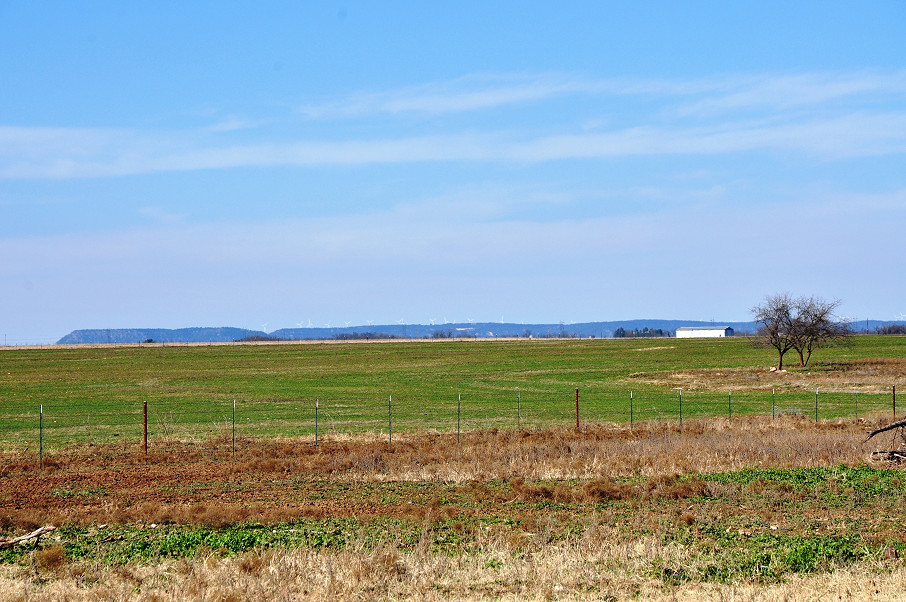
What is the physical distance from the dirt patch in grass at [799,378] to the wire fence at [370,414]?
431cm

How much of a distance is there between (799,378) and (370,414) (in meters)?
39.9

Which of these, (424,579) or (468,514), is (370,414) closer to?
(468,514)

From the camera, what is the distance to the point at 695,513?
16109 millimetres

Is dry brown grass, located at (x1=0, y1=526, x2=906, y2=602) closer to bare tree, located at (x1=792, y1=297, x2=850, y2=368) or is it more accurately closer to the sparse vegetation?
the sparse vegetation

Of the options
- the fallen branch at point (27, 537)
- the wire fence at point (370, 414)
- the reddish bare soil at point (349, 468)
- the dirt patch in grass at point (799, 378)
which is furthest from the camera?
the dirt patch in grass at point (799, 378)

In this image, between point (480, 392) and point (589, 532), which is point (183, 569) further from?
point (480, 392)

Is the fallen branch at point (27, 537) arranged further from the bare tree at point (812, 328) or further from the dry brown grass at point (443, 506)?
the bare tree at point (812, 328)

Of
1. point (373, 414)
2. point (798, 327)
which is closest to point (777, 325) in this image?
point (798, 327)

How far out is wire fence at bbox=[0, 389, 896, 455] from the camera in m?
34.1

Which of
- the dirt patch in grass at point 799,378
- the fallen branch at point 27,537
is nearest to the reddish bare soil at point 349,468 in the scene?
the fallen branch at point 27,537

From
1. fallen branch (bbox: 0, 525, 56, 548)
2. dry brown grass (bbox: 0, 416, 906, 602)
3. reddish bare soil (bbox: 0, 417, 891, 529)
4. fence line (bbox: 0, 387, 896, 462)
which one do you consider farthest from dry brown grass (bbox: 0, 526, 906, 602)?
fence line (bbox: 0, 387, 896, 462)

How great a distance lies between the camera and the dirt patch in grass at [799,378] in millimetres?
60222

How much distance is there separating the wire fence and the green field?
89 mm

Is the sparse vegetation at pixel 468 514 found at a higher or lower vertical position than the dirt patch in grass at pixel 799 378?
higher
